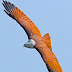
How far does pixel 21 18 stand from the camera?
78.5ft

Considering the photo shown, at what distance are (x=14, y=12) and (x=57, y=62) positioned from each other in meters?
4.39

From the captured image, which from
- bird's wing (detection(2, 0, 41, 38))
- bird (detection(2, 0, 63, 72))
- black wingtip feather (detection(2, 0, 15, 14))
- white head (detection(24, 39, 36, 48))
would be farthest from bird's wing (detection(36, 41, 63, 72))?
black wingtip feather (detection(2, 0, 15, 14))

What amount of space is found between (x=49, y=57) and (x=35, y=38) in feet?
6.14

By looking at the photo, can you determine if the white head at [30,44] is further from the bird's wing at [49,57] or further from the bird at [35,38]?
the bird's wing at [49,57]

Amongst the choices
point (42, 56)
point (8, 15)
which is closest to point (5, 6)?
point (8, 15)

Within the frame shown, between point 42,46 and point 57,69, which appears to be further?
point 42,46

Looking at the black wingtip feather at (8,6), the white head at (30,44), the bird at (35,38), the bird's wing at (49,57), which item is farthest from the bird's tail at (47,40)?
the black wingtip feather at (8,6)

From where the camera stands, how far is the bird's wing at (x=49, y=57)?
2108cm

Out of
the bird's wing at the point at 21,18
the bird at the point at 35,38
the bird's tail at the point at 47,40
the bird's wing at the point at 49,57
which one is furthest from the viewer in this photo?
the bird's wing at the point at 21,18

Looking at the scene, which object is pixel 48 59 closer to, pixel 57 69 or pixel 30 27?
pixel 57 69

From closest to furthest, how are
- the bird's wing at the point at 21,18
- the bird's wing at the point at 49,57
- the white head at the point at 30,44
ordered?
the bird's wing at the point at 49,57 < the white head at the point at 30,44 < the bird's wing at the point at 21,18

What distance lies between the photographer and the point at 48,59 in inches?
847

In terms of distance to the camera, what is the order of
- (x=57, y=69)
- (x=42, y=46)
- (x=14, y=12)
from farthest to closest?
(x=14, y=12)
(x=42, y=46)
(x=57, y=69)

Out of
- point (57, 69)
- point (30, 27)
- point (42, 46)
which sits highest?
point (30, 27)
